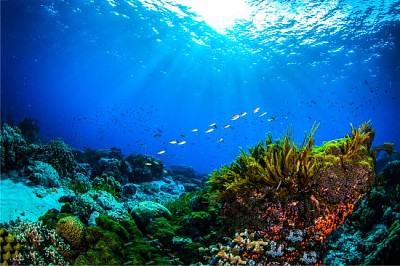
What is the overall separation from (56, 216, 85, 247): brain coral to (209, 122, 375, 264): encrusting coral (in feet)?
10.6

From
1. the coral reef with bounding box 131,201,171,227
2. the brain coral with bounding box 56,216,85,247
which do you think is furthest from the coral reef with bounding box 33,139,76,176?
the brain coral with bounding box 56,216,85,247

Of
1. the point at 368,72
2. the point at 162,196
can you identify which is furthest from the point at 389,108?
the point at 162,196

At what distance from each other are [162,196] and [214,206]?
8796mm

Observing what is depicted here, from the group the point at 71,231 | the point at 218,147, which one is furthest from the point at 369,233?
the point at 218,147

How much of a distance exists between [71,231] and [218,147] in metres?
28.3

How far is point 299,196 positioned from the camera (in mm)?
5801

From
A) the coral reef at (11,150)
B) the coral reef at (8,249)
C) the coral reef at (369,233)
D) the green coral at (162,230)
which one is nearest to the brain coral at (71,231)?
the coral reef at (8,249)

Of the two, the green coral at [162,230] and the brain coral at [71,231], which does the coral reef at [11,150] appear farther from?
the green coral at [162,230]

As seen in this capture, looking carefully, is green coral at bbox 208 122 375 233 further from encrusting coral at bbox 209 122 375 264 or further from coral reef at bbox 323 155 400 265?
coral reef at bbox 323 155 400 265

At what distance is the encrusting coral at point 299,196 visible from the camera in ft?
18.0

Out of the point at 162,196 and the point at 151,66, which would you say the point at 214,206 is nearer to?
the point at 162,196

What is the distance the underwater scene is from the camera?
18.2 feet

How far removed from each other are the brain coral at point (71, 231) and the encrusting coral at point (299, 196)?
10.6 feet

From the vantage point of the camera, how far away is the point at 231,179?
22.8ft
